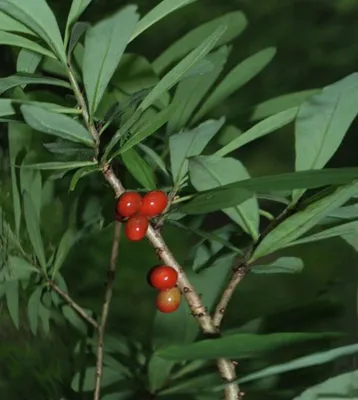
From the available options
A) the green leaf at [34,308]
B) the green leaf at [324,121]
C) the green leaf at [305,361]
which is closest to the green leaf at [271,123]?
the green leaf at [324,121]

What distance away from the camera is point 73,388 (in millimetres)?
480

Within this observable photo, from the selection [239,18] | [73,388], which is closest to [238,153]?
[239,18]

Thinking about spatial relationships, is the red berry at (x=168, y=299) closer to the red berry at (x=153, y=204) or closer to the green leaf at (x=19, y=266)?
the red berry at (x=153, y=204)

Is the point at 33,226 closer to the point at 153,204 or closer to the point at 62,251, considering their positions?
the point at 62,251

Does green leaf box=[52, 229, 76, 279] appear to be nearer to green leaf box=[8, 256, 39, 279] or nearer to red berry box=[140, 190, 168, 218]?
green leaf box=[8, 256, 39, 279]

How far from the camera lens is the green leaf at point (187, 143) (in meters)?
0.32

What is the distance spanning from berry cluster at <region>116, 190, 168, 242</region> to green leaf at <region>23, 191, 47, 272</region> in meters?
0.14

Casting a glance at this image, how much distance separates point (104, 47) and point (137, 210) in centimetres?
8

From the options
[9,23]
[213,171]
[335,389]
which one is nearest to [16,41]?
[9,23]

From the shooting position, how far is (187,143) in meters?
0.33

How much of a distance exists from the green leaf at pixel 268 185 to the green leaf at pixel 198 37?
22 cm

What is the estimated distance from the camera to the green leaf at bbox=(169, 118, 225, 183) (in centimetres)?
32

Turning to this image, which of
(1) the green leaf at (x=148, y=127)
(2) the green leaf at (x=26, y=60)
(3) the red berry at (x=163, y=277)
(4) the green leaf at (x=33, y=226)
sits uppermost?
(2) the green leaf at (x=26, y=60)

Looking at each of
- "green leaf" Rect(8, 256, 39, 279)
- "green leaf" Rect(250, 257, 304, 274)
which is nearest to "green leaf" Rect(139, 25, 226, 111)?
"green leaf" Rect(250, 257, 304, 274)
